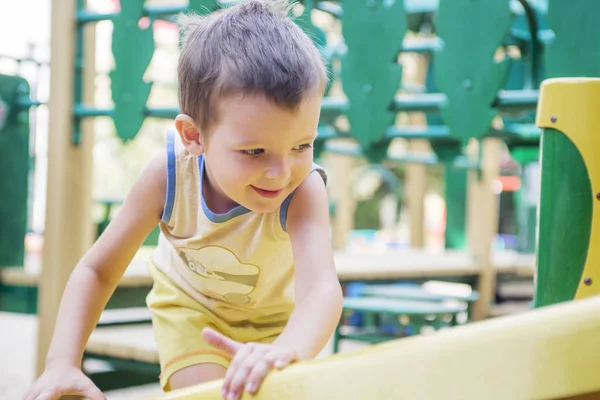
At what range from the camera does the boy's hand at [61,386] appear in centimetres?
106

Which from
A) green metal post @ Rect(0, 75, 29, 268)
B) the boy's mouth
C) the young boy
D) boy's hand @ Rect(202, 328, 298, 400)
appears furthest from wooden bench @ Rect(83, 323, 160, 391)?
boy's hand @ Rect(202, 328, 298, 400)

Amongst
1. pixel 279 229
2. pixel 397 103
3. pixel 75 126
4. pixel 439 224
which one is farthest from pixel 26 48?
pixel 439 224

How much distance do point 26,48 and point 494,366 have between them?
4.06 meters

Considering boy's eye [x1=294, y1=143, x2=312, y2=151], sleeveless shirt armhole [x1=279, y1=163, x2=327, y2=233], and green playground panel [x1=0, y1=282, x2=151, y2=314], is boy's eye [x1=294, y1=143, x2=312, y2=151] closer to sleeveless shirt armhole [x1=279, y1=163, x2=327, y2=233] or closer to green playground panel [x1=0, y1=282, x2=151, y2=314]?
sleeveless shirt armhole [x1=279, y1=163, x2=327, y2=233]

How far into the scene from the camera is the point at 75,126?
2.86 metres

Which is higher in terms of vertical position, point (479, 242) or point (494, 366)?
point (494, 366)

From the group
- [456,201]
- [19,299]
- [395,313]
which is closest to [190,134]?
[395,313]

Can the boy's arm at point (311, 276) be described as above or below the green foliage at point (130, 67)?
below

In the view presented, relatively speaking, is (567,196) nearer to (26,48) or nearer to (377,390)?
(377,390)

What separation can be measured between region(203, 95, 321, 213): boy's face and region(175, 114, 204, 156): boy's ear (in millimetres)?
79

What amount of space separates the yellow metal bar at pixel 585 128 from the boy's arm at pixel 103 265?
0.73m

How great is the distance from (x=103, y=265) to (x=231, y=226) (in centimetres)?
25

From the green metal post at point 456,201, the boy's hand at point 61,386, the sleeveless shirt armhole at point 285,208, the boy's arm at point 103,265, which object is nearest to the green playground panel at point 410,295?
the green metal post at point 456,201

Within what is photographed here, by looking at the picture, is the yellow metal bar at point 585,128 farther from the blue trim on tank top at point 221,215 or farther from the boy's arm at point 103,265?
the boy's arm at point 103,265
